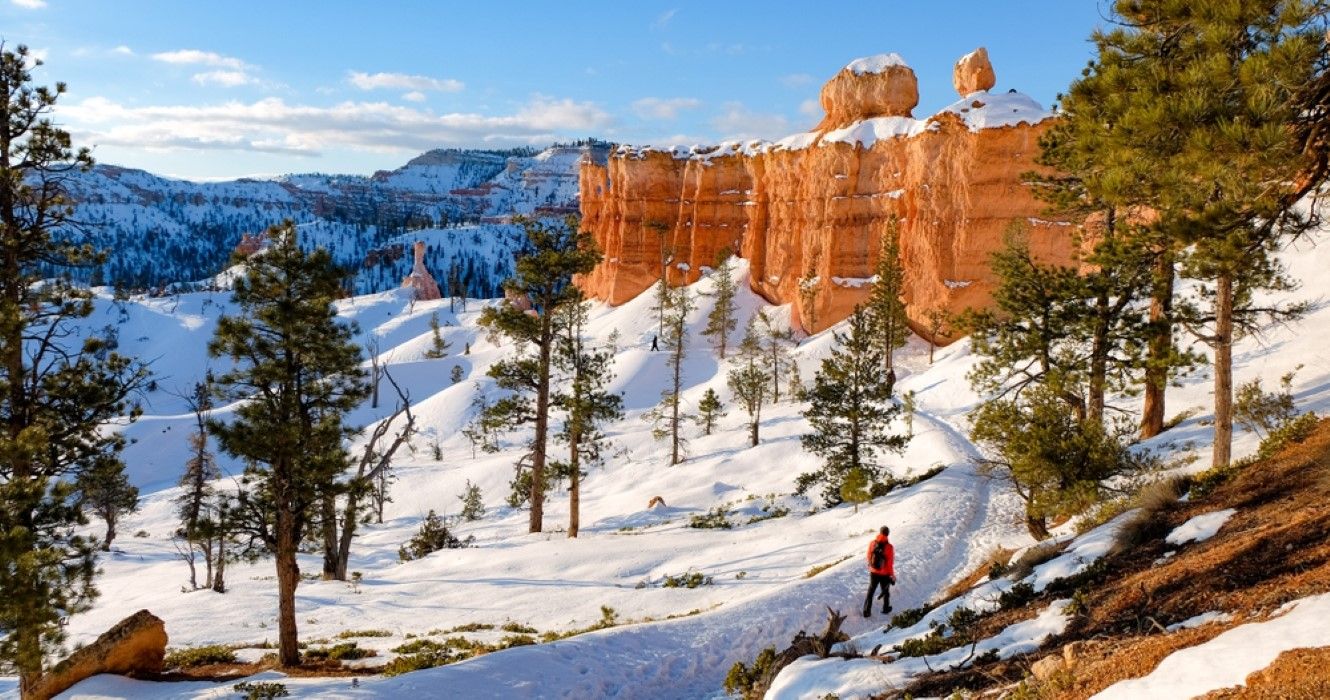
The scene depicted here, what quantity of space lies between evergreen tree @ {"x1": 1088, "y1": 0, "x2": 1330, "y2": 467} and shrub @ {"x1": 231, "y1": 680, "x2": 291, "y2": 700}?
12511 mm

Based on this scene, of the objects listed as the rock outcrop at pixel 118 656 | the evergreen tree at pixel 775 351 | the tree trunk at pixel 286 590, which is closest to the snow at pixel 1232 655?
the tree trunk at pixel 286 590

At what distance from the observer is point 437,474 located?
46.8 m

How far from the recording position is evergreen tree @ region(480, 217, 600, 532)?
2125 centimetres

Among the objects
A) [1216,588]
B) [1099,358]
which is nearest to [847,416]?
[1099,358]

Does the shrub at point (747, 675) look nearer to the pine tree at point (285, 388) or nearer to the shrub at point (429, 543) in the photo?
the pine tree at point (285, 388)

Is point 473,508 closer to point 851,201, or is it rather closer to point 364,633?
point 364,633

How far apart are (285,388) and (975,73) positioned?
57656 millimetres

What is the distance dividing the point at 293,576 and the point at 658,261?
239ft

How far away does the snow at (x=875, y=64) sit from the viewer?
6056cm

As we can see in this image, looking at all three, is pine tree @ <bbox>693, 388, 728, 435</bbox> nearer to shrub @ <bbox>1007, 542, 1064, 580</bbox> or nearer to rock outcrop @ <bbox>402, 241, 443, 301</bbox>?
shrub @ <bbox>1007, 542, 1064, 580</bbox>

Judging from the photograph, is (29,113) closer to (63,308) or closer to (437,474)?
(63,308)

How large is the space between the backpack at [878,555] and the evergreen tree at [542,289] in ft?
38.4

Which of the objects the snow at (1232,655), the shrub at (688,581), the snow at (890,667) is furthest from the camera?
the shrub at (688,581)

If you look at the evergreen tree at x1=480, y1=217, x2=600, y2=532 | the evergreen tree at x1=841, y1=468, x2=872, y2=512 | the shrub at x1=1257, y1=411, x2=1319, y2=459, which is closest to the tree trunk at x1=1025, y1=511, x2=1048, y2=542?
the shrub at x1=1257, y1=411, x2=1319, y2=459
